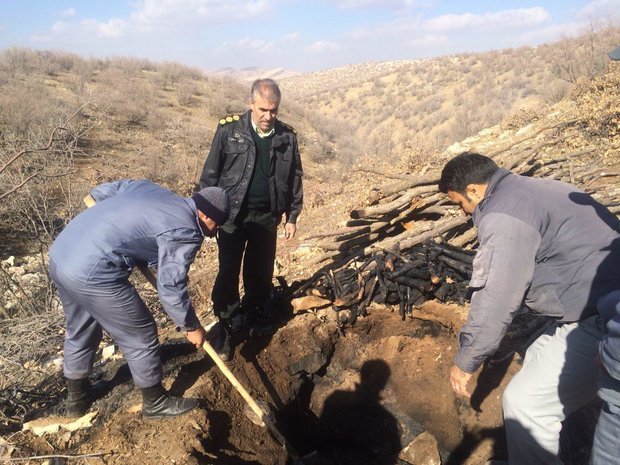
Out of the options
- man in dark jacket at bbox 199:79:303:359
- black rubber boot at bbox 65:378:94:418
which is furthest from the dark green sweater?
black rubber boot at bbox 65:378:94:418

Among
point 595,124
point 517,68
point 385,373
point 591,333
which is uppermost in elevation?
point 517,68

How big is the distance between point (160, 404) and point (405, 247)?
118 inches

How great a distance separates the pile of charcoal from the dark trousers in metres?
0.79

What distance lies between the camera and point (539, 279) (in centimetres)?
230

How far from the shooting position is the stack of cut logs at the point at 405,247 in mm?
4258

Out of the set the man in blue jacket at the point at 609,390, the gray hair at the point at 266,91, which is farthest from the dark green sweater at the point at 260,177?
the man in blue jacket at the point at 609,390

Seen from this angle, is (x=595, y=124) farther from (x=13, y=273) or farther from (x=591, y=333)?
(x=13, y=273)

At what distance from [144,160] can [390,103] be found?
71.3ft

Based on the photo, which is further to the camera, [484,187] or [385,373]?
[385,373]

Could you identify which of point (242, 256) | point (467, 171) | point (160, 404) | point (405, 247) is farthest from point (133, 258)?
point (405, 247)

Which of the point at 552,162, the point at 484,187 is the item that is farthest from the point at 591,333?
the point at 552,162

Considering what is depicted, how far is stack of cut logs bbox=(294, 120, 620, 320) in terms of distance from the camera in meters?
4.26

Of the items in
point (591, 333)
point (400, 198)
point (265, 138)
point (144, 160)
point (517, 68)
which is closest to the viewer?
point (591, 333)

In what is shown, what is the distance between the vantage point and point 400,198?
5.14m
